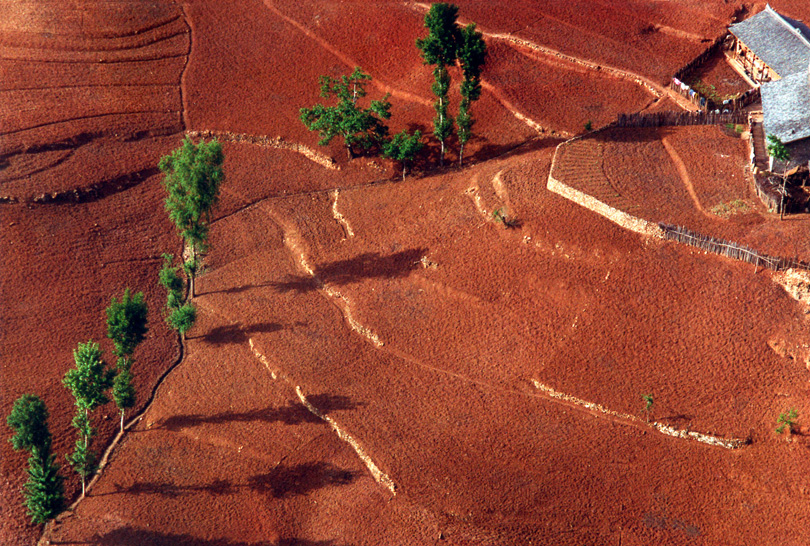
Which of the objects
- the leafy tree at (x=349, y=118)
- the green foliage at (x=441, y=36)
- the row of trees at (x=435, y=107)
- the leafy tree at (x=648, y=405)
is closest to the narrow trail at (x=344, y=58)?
the row of trees at (x=435, y=107)

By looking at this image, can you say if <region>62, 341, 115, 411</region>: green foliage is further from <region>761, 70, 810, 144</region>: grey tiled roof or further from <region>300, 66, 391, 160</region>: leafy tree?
<region>761, 70, 810, 144</region>: grey tiled roof

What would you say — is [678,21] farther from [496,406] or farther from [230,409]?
[230,409]

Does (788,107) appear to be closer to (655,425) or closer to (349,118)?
(655,425)

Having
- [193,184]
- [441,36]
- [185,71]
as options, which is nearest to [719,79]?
[441,36]

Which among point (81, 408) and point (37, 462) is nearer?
point (37, 462)

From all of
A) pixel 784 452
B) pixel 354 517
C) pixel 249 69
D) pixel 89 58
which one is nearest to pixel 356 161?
pixel 249 69
